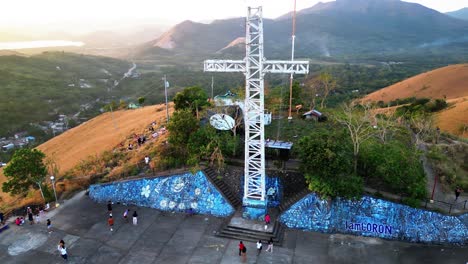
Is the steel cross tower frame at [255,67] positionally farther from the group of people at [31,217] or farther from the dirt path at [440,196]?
the group of people at [31,217]

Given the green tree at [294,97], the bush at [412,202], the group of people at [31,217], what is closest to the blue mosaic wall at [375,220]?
the bush at [412,202]

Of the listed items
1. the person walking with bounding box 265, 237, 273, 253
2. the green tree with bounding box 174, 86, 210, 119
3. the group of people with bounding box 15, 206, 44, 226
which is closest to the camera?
the person walking with bounding box 265, 237, 273, 253

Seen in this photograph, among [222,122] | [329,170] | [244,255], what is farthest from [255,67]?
[244,255]

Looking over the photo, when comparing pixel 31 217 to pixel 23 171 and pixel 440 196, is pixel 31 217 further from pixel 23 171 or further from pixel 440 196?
pixel 440 196

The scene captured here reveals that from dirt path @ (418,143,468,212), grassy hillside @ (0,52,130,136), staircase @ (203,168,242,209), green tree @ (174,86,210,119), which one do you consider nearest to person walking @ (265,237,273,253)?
staircase @ (203,168,242,209)

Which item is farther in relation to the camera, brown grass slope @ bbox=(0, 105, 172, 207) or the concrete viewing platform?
brown grass slope @ bbox=(0, 105, 172, 207)

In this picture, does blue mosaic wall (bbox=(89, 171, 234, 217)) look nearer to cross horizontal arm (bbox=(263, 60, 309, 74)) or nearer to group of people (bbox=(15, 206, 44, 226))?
group of people (bbox=(15, 206, 44, 226))
